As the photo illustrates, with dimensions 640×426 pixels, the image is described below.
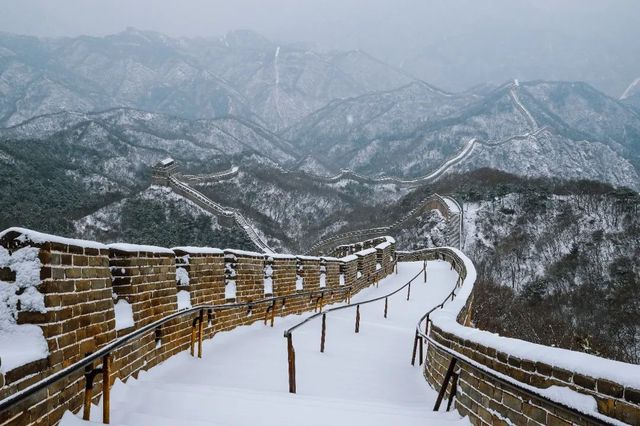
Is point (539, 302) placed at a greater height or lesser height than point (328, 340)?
lesser

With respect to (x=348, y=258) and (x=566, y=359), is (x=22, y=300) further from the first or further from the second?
(x=348, y=258)

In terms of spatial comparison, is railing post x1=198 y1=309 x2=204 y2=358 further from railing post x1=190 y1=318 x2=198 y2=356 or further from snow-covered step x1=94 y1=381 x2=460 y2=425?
snow-covered step x1=94 y1=381 x2=460 y2=425

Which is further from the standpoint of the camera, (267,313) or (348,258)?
(348,258)

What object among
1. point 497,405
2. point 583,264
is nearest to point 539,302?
point 583,264

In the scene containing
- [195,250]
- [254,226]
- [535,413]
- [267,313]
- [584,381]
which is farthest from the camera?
[254,226]

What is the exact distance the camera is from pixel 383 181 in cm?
12694

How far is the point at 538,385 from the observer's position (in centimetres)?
356

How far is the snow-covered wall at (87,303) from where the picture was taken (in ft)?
11.7

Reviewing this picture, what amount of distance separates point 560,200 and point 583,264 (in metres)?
12.1

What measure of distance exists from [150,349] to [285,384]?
5.82 ft

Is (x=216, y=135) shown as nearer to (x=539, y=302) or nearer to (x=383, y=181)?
(x=383, y=181)

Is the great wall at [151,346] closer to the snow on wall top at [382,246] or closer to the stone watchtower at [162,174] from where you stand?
the snow on wall top at [382,246]

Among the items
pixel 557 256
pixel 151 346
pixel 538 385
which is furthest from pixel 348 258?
pixel 557 256

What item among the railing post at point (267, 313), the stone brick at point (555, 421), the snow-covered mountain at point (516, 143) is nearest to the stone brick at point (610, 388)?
the stone brick at point (555, 421)
